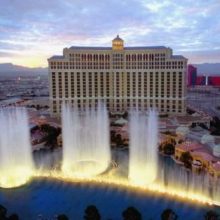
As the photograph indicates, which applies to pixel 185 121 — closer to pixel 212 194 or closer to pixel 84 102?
pixel 84 102

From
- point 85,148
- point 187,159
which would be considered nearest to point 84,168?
point 85,148

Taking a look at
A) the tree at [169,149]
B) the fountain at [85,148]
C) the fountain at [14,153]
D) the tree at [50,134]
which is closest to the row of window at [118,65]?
the tree at [50,134]

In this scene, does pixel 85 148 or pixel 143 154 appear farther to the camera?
pixel 85 148

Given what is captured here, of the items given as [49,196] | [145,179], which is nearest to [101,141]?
[145,179]

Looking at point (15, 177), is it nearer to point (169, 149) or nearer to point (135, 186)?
point (135, 186)

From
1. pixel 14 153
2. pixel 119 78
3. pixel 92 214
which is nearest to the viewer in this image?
pixel 92 214

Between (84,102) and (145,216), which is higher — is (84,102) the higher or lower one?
the higher one
